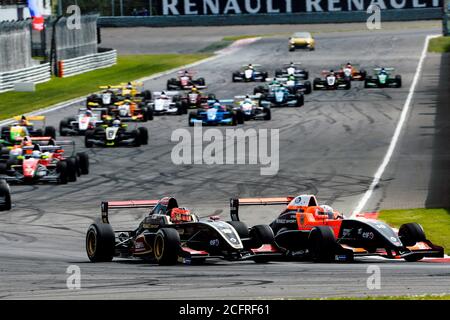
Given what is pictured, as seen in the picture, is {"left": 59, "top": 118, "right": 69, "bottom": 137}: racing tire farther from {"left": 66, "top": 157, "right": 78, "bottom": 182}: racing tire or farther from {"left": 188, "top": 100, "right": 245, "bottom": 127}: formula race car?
{"left": 66, "top": 157, "right": 78, "bottom": 182}: racing tire

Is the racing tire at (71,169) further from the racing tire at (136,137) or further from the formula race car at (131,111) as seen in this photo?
the formula race car at (131,111)

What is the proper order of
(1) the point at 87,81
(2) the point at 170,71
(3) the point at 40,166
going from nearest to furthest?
1. (3) the point at 40,166
2. (1) the point at 87,81
3. (2) the point at 170,71

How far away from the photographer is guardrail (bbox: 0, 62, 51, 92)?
61594 millimetres

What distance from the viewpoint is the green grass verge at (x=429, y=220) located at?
79.6 ft

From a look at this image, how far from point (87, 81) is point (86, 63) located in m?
6.91

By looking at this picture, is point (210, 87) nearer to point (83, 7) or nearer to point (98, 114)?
point (98, 114)

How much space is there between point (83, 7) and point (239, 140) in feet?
155

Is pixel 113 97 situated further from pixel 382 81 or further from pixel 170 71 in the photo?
pixel 170 71

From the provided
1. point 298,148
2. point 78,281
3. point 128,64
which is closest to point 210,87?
point 128,64

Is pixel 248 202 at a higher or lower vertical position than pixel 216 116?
higher

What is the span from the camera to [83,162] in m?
35.7

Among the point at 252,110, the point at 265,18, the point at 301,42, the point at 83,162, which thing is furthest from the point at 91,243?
the point at 301,42

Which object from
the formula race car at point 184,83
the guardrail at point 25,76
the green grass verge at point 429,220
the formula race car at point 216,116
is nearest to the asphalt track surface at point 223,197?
the formula race car at point 216,116

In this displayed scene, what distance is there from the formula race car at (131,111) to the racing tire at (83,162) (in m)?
12.7
